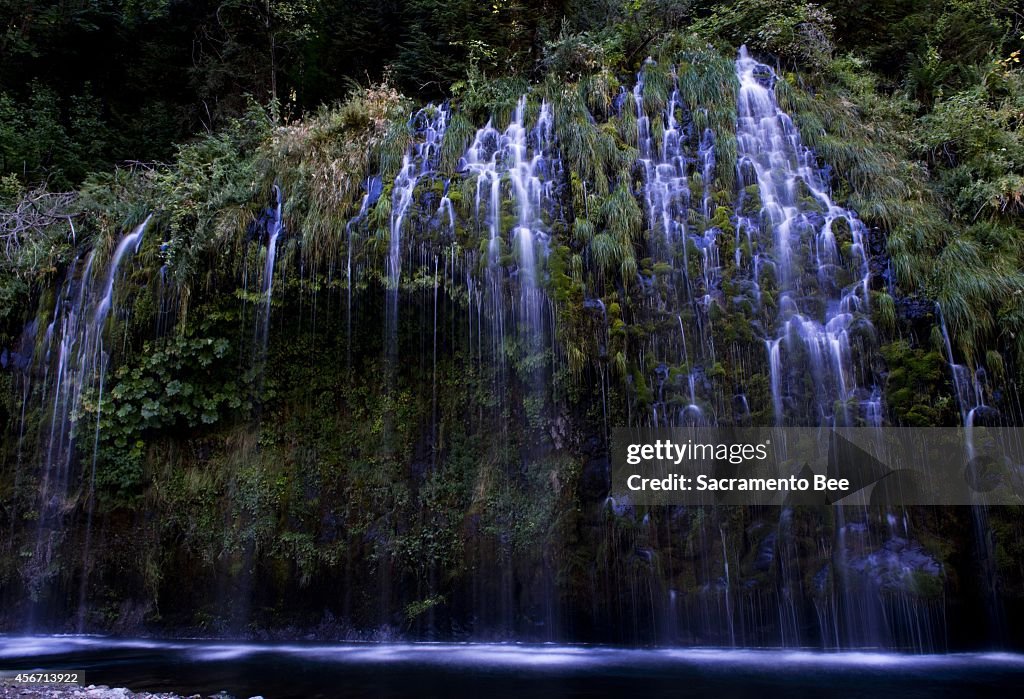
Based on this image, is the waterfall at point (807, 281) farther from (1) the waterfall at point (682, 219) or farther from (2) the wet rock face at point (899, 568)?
(2) the wet rock face at point (899, 568)

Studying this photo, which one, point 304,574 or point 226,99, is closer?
point 304,574

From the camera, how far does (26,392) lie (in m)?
8.91

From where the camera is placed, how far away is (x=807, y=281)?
794 centimetres

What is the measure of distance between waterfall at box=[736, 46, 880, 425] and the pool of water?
2.41m

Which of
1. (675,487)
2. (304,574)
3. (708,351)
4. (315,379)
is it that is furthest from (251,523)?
(708,351)

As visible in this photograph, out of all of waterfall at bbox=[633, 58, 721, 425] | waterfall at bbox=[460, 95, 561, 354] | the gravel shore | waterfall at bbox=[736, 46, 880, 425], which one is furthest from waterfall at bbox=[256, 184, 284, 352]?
waterfall at bbox=[736, 46, 880, 425]

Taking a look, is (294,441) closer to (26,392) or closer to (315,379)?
(315,379)

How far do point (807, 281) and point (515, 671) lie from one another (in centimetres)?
530

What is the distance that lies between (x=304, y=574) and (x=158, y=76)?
12.6 m

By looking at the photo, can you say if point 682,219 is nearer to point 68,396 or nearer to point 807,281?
point 807,281

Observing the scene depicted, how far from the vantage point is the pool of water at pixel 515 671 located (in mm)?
5781

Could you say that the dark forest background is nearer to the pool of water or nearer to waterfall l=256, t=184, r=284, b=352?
Result: waterfall l=256, t=184, r=284, b=352

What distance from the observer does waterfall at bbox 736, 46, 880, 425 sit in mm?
7352

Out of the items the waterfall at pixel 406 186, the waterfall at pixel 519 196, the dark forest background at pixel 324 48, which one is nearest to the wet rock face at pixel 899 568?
the waterfall at pixel 519 196
